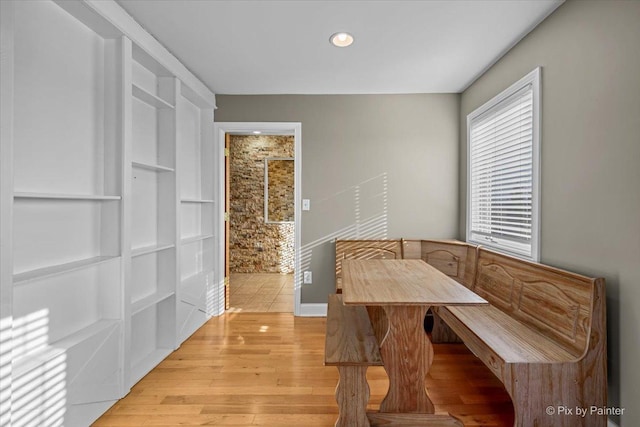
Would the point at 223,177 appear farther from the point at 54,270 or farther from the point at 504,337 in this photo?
the point at 504,337

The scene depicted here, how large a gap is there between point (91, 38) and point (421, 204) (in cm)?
307

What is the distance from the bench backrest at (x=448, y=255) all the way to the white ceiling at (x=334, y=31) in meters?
1.54

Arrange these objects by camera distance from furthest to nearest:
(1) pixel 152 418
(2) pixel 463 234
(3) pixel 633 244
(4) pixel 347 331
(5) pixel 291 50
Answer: (2) pixel 463 234
(5) pixel 291 50
(4) pixel 347 331
(1) pixel 152 418
(3) pixel 633 244

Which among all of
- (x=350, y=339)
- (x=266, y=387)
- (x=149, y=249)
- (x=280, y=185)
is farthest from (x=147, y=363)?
(x=280, y=185)

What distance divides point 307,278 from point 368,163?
1378mm

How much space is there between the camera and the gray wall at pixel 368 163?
3.70 meters

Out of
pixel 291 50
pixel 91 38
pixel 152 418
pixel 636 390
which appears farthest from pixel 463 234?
pixel 91 38

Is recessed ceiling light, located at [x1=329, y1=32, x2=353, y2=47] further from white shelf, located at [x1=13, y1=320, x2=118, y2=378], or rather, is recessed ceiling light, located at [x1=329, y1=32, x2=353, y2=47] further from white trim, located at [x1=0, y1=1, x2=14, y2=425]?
white shelf, located at [x1=13, y1=320, x2=118, y2=378]

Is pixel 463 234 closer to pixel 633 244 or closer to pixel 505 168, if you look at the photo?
pixel 505 168

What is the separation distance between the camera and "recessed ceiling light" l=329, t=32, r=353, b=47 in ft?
7.93

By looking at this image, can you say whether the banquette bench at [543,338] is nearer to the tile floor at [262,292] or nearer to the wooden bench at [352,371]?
the wooden bench at [352,371]

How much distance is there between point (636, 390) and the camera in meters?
1.57

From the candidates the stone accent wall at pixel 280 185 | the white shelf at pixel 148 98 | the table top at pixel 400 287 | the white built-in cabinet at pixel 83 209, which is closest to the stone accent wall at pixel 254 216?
the stone accent wall at pixel 280 185

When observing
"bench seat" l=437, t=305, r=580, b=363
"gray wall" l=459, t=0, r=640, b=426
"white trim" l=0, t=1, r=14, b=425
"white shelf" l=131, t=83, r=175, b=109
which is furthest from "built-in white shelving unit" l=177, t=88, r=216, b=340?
"gray wall" l=459, t=0, r=640, b=426
